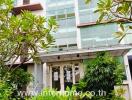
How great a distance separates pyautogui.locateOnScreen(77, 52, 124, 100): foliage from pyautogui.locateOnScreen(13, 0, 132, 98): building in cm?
178

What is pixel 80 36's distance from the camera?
51.9 ft

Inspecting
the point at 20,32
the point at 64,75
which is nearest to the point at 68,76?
the point at 64,75

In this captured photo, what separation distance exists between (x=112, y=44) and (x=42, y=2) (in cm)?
637

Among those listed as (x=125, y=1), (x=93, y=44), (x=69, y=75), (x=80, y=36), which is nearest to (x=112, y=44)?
(x=93, y=44)

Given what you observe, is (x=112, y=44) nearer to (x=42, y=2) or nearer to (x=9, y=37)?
(x=42, y=2)

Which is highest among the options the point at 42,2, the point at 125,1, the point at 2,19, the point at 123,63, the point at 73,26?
the point at 42,2

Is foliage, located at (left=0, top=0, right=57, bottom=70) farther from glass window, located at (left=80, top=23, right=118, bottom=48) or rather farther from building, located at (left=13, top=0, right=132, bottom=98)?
glass window, located at (left=80, top=23, right=118, bottom=48)

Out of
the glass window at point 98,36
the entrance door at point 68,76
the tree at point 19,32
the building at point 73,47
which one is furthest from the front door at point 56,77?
the tree at point 19,32

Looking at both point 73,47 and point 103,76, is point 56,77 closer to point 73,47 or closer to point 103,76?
point 73,47

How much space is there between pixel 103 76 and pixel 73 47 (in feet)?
14.2

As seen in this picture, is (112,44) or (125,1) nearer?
(125,1)

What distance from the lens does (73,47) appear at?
15820 mm

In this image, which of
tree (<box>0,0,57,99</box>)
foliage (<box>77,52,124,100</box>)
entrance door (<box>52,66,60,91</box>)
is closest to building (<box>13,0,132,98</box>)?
entrance door (<box>52,66,60,91</box>)

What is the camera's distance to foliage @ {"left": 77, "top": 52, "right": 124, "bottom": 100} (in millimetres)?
11812
